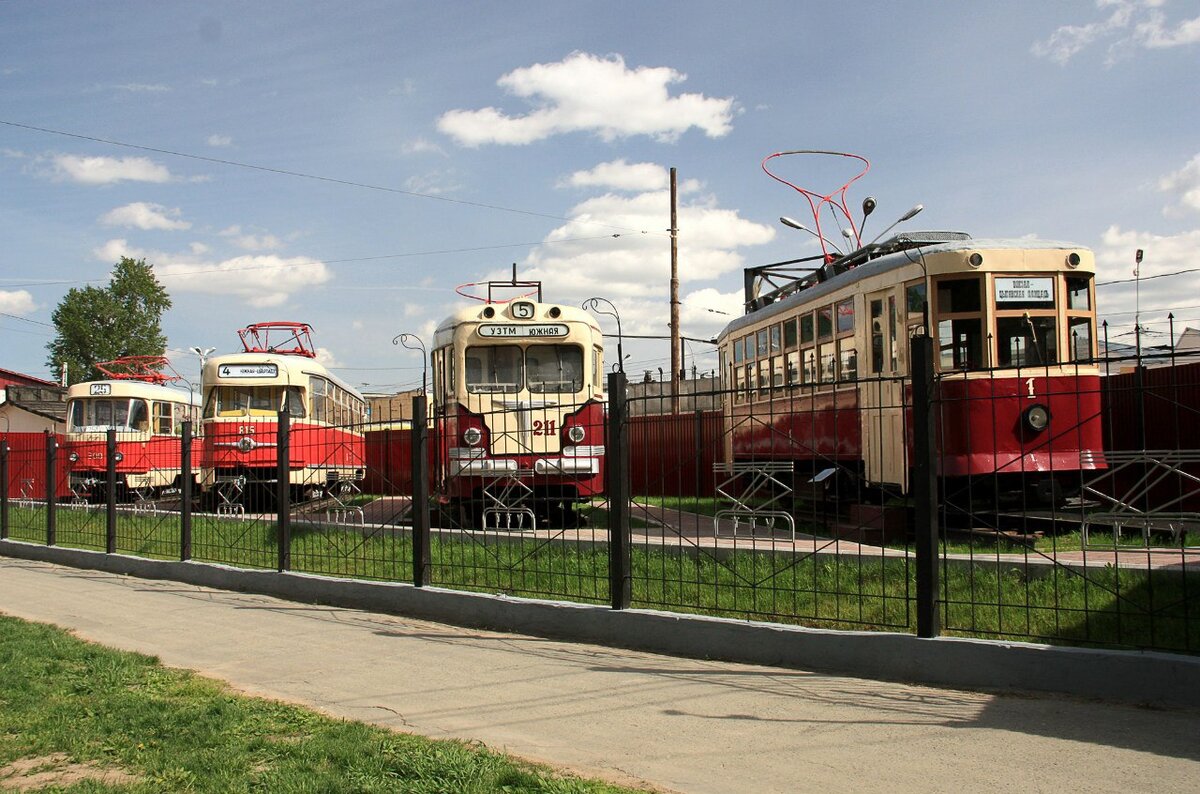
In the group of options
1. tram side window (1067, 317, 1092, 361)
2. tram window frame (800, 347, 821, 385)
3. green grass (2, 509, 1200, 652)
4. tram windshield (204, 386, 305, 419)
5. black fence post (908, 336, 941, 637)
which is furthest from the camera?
tram windshield (204, 386, 305, 419)

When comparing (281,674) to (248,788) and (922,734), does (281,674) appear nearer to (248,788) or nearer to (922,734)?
(248,788)

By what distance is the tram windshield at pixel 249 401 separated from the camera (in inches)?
848

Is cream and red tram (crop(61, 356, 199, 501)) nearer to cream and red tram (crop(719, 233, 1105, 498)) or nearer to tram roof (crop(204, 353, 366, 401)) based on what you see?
tram roof (crop(204, 353, 366, 401))

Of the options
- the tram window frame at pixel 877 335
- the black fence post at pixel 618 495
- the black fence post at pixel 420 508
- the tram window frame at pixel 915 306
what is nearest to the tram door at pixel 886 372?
the tram window frame at pixel 877 335

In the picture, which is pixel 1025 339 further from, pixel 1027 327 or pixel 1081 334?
pixel 1081 334

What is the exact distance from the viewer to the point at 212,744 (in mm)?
5379

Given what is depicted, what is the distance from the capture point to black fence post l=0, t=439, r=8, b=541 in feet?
56.0

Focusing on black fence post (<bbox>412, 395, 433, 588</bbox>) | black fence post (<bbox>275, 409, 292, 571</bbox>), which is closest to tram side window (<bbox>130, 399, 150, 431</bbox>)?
black fence post (<bbox>275, 409, 292, 571</bbox>)

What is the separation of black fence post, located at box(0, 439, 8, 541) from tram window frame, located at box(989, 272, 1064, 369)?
15.3 meters

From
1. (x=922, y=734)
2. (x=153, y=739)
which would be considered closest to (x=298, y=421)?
(x=153, y=739)

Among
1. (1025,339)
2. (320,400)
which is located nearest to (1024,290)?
(1025,339)

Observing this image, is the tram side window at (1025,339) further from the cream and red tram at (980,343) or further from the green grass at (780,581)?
the green grass at (780,581)

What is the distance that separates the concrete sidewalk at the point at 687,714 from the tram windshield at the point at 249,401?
12.7 metres

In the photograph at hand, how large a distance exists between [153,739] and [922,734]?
410 cm
